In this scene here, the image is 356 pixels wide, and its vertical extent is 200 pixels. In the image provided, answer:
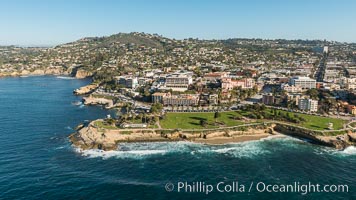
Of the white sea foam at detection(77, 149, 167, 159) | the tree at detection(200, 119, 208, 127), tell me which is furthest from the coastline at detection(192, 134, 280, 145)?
the white sea foam at detection(77, 149, 167, 159)

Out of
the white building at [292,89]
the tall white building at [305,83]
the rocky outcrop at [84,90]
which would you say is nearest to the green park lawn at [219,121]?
the white building at [292,89]

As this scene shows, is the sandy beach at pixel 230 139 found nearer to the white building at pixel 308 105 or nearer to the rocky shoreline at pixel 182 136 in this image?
the rocky shoreline at pixel 182 136

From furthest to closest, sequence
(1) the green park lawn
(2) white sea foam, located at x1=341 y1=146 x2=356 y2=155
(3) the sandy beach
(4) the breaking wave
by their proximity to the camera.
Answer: (1) the green park lawn, (3) the sandy beach, (2) white sea foam, located at x1=341 y1=146 x2=356 y2=155, (4) the breaking wave

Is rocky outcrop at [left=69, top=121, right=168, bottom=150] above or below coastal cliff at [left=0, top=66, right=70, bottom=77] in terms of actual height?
below

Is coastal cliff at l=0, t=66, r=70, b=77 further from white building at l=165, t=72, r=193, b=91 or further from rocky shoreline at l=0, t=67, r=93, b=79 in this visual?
white building at l=165, t=72, r=193, b=91

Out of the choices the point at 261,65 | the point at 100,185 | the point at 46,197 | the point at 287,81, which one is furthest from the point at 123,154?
the point at 261,65
